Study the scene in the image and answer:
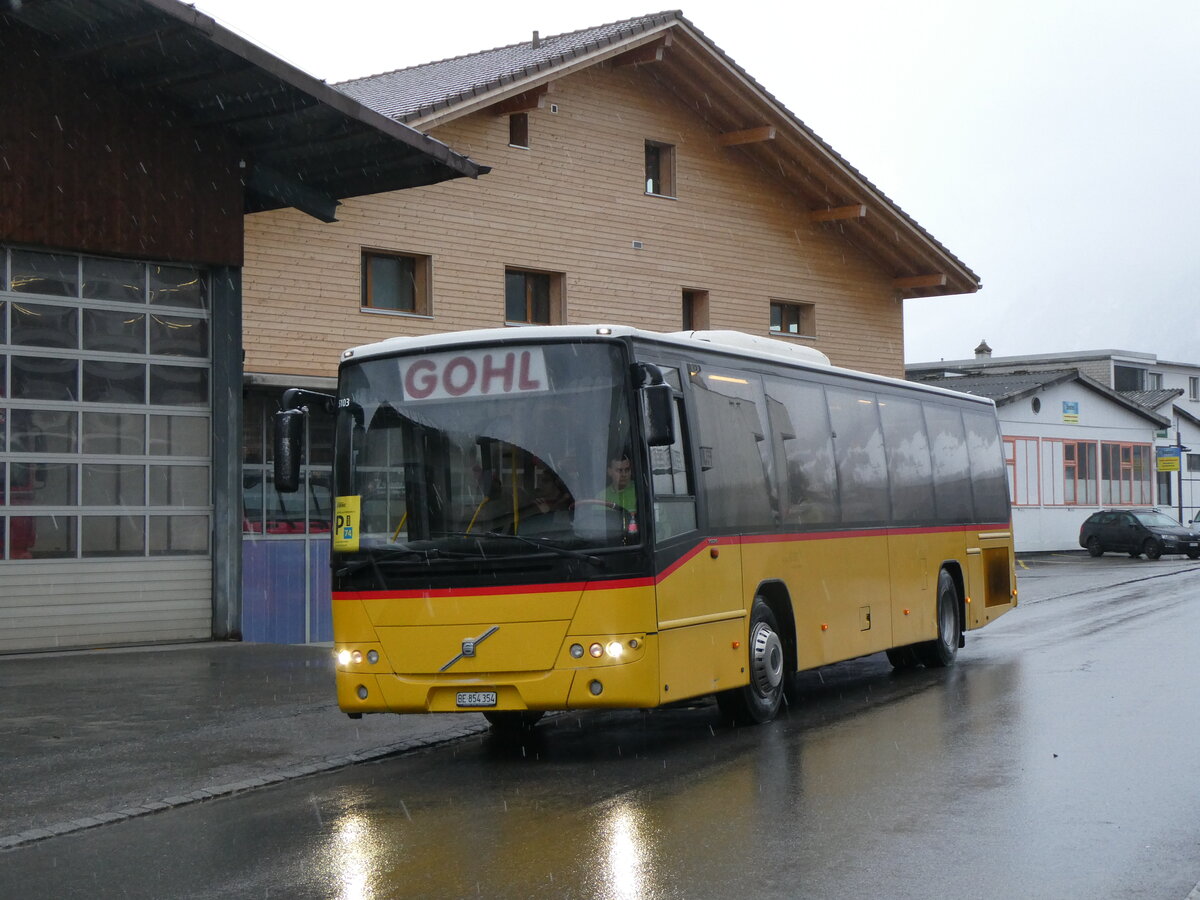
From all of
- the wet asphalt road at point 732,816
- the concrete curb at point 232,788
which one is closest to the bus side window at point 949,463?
the wet asphalt road at point 732,816

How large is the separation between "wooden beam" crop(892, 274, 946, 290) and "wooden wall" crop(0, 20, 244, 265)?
18.6 metres

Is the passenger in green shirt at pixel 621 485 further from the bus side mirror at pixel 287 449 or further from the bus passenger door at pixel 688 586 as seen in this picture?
the bus side mirror at pixel 287 449

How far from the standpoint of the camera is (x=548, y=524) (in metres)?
10.1

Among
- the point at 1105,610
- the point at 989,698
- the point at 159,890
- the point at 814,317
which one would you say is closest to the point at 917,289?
the point at 814,317

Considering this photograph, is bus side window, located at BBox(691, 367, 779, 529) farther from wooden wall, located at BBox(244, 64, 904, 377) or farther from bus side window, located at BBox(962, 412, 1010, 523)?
wooden wall, located at BBox(244, 64, 904, 377)

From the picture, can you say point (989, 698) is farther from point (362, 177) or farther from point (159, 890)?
point (362, 177)

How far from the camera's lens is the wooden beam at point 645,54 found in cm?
2748

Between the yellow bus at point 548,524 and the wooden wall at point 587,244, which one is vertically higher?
the wooden wall at point 587,244

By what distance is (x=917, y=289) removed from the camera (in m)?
34.2

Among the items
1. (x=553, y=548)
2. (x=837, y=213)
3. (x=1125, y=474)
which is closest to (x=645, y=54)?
(x=837, y=213)

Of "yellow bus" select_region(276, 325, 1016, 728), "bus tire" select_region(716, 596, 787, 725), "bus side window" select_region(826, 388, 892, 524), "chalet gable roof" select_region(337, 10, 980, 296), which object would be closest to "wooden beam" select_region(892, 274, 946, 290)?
Answer: "chalet gable roof" select_region(337, 10, 980, 296)

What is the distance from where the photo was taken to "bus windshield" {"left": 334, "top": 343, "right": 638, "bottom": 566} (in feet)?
33.2

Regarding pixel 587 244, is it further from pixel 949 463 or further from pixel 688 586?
pixel 688 586

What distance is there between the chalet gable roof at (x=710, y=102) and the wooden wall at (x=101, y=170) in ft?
17.1
